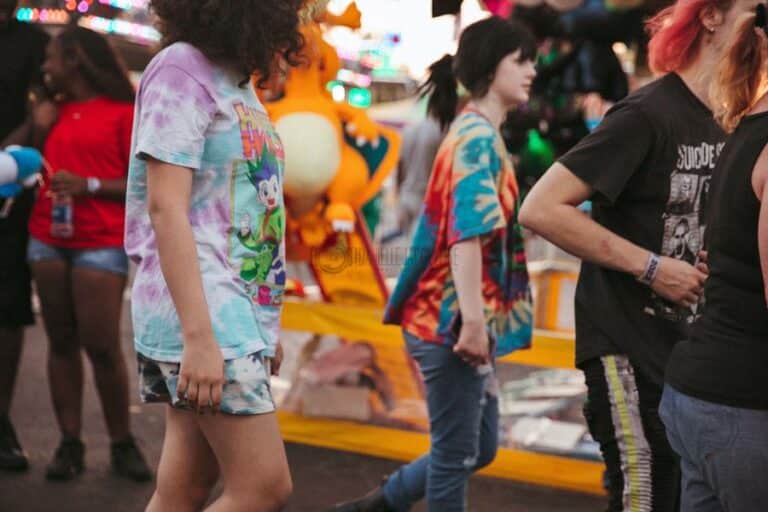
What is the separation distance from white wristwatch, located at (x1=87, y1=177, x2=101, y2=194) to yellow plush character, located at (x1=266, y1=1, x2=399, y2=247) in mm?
943

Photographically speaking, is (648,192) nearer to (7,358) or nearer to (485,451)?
(485,451)

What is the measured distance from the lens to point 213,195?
2412mm

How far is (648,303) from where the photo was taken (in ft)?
9.25

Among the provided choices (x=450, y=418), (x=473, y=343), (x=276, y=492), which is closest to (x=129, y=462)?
(x=450, y=418)

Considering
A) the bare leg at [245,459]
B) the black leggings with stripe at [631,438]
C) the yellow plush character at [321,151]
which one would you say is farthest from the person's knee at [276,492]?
the yellow plush character at [321,151]

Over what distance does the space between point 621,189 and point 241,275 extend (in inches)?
35.7

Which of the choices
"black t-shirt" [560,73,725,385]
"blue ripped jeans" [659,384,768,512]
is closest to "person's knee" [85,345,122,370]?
"black t-shirt" [560,73,725,385]

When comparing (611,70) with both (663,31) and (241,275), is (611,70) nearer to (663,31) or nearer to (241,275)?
(663,31)

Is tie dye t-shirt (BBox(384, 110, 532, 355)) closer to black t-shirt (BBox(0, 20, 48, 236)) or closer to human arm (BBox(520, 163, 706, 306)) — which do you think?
human arm (BBox(520, 163, 706, 306))

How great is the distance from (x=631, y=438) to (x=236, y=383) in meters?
0.95

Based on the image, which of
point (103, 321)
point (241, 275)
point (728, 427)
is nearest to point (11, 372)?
point (103, 321)

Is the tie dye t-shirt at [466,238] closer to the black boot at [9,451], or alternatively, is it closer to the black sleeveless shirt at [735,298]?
the black sleeveless shirt at [735,298]

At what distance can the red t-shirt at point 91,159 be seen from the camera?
4.46m

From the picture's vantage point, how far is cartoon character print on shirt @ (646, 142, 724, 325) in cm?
277
